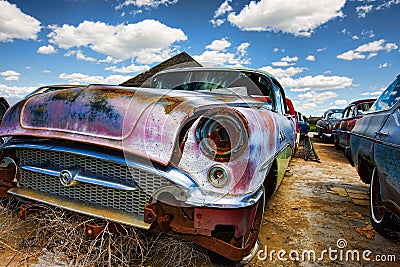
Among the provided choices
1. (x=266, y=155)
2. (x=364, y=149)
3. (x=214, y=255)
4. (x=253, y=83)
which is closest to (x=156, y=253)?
(x=214, y=255)

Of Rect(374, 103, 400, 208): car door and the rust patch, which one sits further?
Rect(374, 103, 400, 208): car door

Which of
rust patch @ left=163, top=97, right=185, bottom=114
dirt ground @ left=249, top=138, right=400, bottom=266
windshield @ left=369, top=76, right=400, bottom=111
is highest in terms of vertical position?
windshield @ left=369, top=76, right=400, bottom=111

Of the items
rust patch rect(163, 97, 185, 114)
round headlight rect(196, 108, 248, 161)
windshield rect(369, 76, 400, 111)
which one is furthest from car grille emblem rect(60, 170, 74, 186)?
windshield rect(369, 76, 400, 111)

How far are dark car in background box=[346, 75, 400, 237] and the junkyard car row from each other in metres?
0.05

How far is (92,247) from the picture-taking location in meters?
1.89

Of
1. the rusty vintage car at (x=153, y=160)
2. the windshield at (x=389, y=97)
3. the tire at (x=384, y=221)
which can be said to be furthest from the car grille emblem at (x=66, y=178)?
the windshield at (x=389, y=97)

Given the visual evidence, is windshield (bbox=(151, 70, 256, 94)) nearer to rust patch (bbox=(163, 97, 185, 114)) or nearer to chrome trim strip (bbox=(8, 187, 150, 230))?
rust patch (bbox=(163, 97, 185, 114))

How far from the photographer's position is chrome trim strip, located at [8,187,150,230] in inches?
69.4

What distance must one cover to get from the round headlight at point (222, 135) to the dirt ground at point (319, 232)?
1023mm

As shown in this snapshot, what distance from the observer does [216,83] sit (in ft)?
10.5

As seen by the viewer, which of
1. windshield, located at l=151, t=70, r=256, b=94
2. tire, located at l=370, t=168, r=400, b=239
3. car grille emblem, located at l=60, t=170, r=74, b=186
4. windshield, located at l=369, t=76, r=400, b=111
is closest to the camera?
car grille emblem, located at l=60, t=170, r=74, b=186

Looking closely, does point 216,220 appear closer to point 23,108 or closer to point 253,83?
point 23,108

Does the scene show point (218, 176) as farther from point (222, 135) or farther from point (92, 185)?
point (92, 185)

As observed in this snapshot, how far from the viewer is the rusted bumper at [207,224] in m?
1.66
